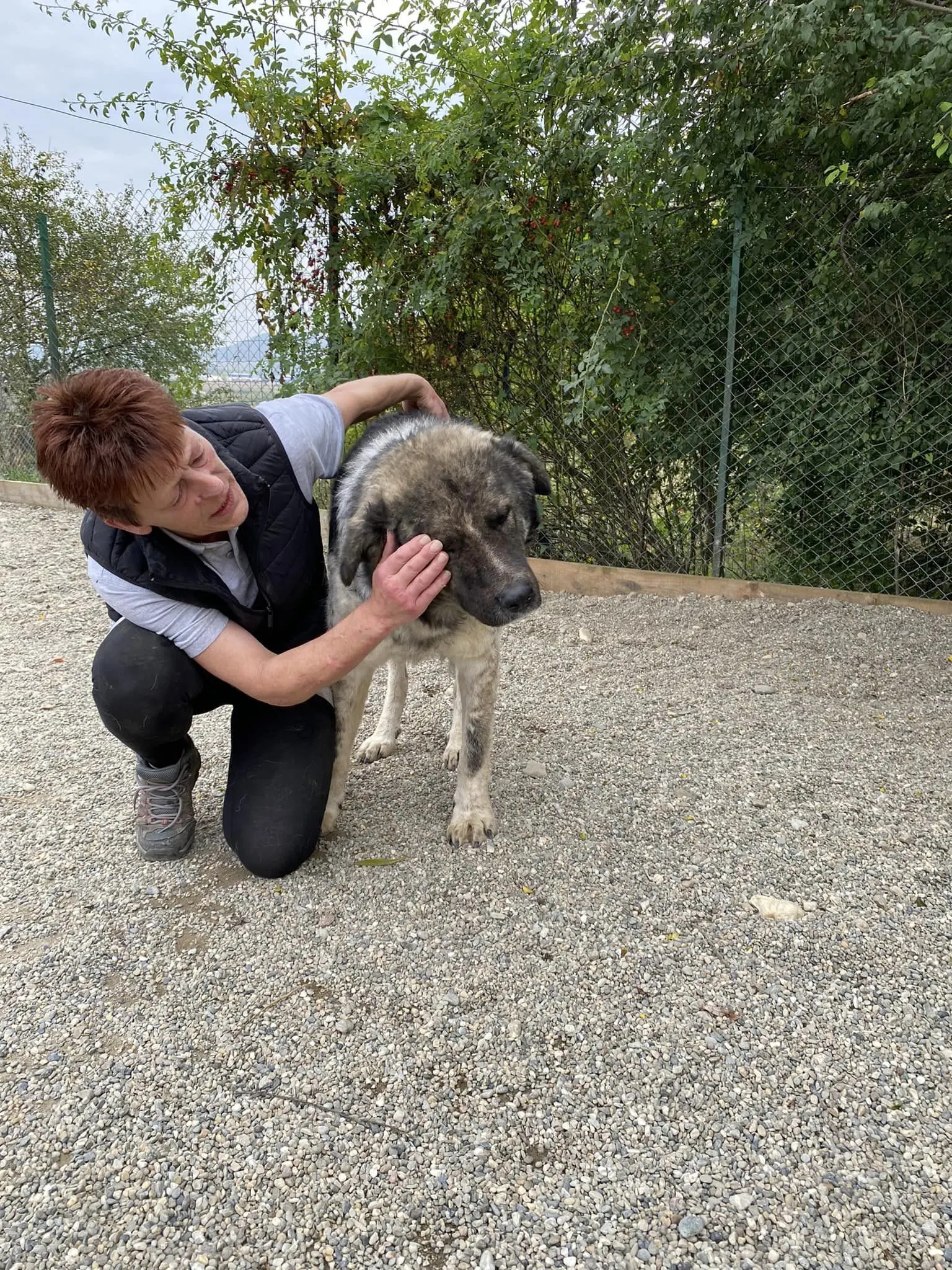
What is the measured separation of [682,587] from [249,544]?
359 cm

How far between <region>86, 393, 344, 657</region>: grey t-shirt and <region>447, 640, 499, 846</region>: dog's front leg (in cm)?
78

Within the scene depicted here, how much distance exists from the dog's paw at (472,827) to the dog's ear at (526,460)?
3.69ft

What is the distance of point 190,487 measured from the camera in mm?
2109

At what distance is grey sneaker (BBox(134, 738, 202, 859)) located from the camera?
264 cm

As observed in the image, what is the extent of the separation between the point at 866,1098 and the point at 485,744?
4.76ft

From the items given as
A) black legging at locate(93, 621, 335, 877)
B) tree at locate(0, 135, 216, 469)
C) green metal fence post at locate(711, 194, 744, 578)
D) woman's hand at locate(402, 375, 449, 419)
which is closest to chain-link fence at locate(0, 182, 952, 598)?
green metal fence post at locate(711, 194, 744, 578)

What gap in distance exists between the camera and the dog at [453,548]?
226 cm

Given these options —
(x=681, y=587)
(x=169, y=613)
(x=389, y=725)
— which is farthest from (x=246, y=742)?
(x=681, y=587)

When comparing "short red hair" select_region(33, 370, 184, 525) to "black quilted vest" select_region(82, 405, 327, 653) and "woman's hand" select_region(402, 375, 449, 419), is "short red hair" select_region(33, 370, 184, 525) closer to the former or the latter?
"black quilted vest" select_region(82, 405, 327, 653)

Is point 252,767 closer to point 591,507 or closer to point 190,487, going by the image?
point 190,487

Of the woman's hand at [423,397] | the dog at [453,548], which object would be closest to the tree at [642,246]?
the woman's hand at [423,397]

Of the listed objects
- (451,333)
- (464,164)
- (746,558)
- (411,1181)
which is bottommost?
(411,1181)

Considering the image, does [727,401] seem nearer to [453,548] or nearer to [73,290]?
[453,548]

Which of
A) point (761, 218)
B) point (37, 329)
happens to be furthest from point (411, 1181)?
point (37, 329)
